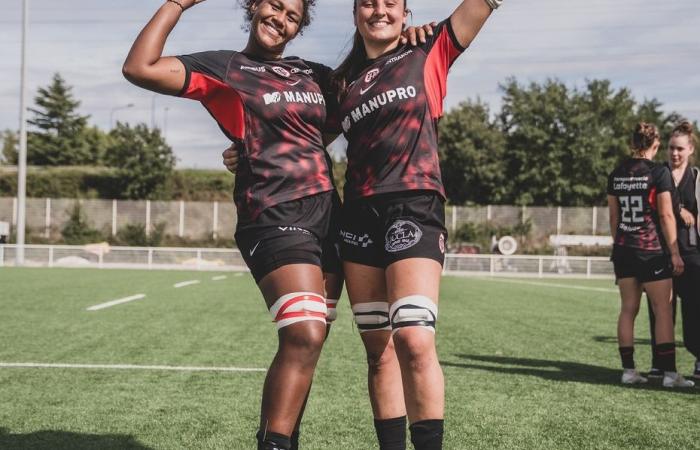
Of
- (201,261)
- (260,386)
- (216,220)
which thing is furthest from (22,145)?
(260,386)

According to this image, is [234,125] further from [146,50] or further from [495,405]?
[495,405]

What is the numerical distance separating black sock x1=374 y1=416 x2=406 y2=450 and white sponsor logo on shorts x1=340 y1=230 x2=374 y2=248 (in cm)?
79

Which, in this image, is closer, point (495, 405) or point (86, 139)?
point (495, 405)

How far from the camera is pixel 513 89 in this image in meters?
54.7

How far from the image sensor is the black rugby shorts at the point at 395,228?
3240 mm

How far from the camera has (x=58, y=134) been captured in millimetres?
75000

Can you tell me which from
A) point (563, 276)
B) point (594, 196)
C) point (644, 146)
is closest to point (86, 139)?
point (594, 196)

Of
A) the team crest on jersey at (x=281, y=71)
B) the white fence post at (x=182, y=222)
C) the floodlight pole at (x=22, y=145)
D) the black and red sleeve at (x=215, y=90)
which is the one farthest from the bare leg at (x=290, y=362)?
the white fence post at (x=182, y=222)

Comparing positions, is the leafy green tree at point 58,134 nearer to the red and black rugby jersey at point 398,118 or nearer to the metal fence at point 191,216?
the metal fence at point 191,216

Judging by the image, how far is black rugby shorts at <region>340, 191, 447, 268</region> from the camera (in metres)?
3.24

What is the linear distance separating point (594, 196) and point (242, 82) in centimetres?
4996

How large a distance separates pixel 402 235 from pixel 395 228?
1.7 inches

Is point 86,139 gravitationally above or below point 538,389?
above

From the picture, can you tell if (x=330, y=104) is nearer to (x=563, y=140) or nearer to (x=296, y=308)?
(x=296, y=308)
